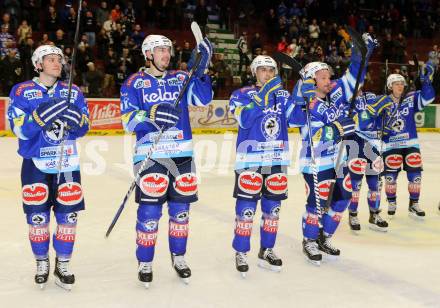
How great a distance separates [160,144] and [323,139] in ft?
5.01

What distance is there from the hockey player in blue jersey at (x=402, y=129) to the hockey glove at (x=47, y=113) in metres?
3.97

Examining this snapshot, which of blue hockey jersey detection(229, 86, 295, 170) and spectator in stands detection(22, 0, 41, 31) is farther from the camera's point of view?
spectator in stands detection(22, 0, 41, 31)

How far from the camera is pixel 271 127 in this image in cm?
493

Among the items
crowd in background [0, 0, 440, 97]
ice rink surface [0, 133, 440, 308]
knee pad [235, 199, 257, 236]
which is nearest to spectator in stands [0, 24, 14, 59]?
crowd in background [0, 0, 440, 97]

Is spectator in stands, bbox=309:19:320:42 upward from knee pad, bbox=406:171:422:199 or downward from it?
upward

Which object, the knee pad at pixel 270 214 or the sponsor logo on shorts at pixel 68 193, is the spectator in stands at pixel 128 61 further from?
the sponsor logo on shorts at pixel 68 193

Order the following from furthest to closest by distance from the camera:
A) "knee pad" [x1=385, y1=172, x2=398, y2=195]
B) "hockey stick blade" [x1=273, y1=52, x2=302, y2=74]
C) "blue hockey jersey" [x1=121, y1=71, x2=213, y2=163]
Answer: "knee pad" [x1=385, y1=172, x2=398, y2=195] < "hockey stick blade" [x1=273, y1=52, x2=302, y2=74] < "blue hockey jersey" [x1=121, y1=71, x2=213, y2=163]

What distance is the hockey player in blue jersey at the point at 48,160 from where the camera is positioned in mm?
4320

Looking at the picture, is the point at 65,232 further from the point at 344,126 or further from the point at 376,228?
the point at 376,228

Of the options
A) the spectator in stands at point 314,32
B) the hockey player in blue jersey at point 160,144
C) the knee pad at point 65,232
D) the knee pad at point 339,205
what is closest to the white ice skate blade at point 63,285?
the knee pad at point 65,232

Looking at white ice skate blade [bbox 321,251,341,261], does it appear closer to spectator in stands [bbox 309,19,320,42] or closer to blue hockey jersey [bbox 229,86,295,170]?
blue hockey jersey [bbox 229,86,295,170]

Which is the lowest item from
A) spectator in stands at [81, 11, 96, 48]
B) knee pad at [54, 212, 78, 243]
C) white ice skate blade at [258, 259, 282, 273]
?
white ice skate blade at [258, 259, 282, 273]

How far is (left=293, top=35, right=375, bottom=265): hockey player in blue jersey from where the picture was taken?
5.20 meters

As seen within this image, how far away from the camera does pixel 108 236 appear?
19.2 feet
